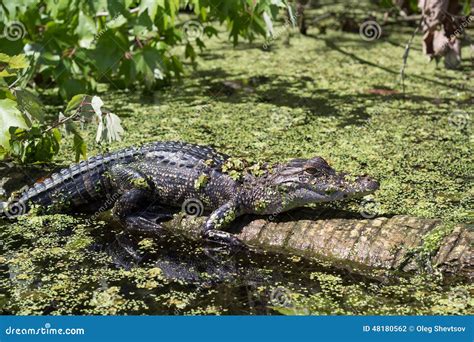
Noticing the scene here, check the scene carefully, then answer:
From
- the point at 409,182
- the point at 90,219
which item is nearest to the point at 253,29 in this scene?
the point at 409,182

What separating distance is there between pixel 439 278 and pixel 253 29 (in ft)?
11.3

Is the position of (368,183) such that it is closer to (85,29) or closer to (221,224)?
(221,224)

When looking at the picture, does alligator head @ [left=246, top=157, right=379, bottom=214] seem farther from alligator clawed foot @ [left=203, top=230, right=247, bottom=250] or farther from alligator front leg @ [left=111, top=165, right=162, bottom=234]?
alligator front leg @ [left=111, top=165, right=162, bottom=234]

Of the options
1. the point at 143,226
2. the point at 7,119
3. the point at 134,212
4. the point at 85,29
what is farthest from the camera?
the point at 85,29

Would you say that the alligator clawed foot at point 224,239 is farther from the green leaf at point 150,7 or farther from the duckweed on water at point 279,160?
the green leaf at point 150,7

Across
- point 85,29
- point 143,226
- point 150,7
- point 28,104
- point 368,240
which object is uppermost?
point 150,7

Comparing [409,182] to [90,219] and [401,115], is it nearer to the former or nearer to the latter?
[401,115]

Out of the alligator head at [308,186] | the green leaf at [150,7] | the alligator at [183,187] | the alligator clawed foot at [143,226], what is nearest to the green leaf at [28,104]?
the alligator at [183,187]

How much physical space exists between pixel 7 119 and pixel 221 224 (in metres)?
1.33

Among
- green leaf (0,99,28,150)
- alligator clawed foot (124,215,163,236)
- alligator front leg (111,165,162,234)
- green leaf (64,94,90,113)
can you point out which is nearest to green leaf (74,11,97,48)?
alligator front leg (111,165,162,234)

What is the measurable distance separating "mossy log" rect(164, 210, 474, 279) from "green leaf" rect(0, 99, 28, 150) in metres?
1.24

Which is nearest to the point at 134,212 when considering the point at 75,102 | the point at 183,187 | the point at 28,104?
the point at 183,187

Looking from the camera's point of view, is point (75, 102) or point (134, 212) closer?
point (75, 102)

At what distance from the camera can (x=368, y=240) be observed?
3699mm
